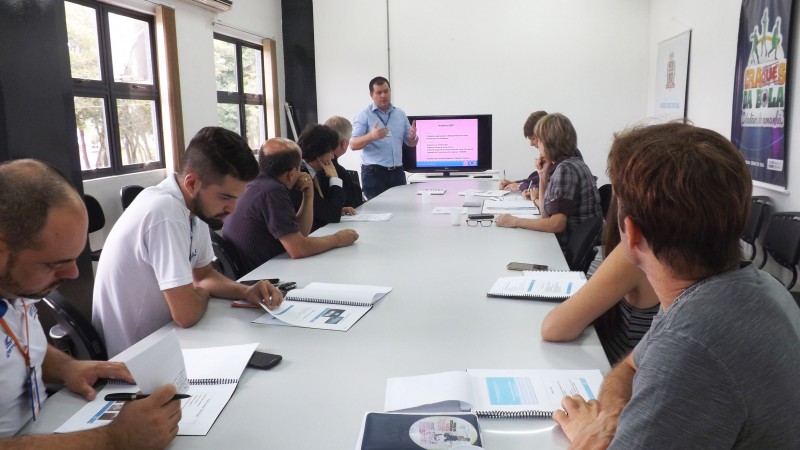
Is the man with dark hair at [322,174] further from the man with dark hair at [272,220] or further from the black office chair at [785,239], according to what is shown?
the black office chair at [785,239]

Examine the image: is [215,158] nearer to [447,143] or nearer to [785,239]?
[785,239]

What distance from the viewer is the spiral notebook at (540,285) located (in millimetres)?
1907

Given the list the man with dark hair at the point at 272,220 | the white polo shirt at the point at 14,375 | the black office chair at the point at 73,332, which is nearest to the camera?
the white polo shirt at the point at 14,375

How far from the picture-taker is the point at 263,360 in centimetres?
144

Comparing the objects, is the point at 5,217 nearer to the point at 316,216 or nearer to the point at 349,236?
the point at 349,236

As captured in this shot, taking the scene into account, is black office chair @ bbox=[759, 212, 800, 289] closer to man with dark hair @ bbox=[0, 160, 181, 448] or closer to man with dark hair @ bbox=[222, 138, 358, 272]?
man with dark hair @ bbox=[222, 138, 358, 272]

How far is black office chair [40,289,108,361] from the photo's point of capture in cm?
168

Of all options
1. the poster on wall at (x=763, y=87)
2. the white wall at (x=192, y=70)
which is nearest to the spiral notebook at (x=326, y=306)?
the poster on wall at (x=763, y=87)

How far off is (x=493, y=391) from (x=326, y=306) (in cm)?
76

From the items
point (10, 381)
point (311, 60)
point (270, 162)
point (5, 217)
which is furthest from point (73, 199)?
A: point (311, 60)

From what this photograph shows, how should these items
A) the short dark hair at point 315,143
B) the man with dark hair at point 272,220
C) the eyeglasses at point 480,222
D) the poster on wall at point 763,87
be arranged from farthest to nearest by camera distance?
the short dark hair at point 315,143, the poster on wall at point 763,87, the eyeglasses at point 480,222, the man with dark hair at point 272,220

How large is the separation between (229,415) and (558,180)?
7.32 feet

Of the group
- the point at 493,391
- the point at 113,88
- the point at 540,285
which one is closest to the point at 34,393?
the point at 493,391

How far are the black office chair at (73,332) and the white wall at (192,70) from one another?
264 cm
